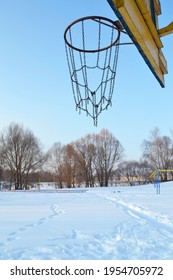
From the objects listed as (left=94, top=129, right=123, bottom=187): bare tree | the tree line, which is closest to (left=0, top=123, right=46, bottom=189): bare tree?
the tree line

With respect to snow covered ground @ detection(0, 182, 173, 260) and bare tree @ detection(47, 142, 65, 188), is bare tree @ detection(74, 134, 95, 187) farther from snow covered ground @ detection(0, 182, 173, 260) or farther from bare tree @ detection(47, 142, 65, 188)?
snow covered ground @ detection(0, 182, 173, 260)

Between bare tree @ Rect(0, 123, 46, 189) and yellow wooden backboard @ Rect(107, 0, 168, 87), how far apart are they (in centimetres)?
4175

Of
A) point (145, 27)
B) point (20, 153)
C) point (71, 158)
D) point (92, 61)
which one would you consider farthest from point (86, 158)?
point (145, 27)

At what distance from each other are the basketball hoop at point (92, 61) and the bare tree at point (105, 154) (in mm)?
45293

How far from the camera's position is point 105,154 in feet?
169

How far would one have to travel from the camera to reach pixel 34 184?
53.2 metres

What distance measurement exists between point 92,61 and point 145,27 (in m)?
1.43

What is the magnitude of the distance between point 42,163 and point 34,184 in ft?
25.6

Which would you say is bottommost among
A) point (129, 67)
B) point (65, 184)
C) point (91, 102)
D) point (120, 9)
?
point (65, 184)

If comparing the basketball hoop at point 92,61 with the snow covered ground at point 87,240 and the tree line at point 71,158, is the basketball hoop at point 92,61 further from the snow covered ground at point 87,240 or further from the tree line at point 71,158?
the tree line at point 71,158

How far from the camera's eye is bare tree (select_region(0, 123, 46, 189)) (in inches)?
1778

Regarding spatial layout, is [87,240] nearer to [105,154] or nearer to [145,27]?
[145,27]
